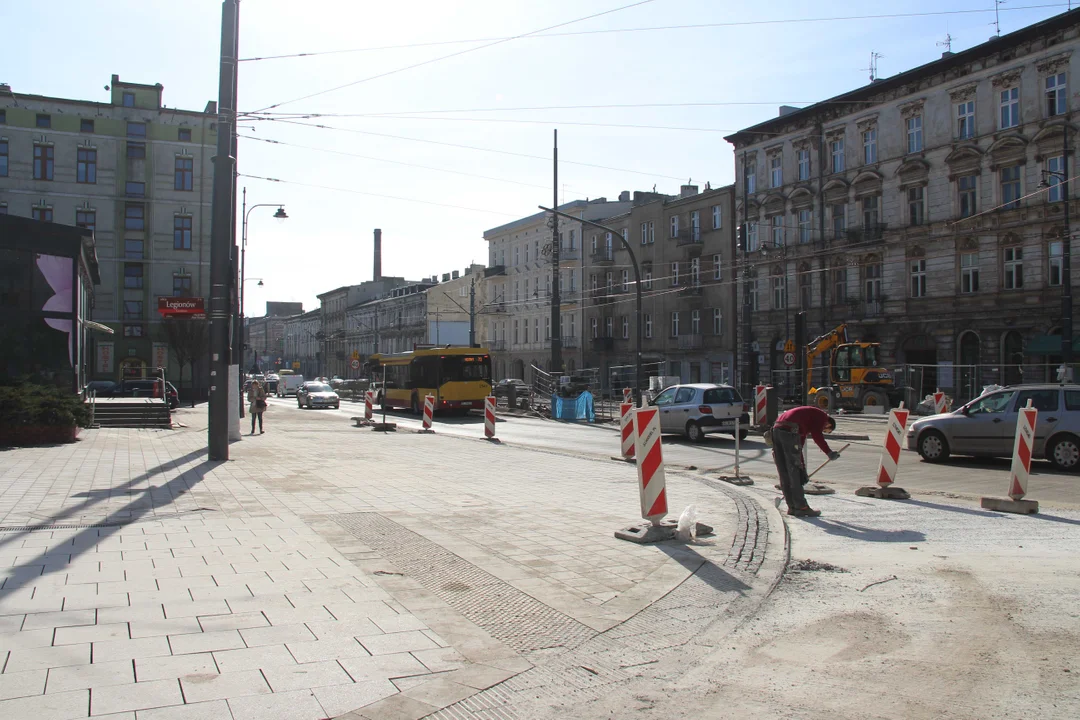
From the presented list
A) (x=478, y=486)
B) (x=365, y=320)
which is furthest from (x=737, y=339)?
(x=365, y=320)

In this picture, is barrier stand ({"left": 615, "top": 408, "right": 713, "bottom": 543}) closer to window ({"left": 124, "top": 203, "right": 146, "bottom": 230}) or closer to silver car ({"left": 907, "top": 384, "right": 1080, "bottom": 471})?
silver car ({"left": 907, "top": 384, "right": 1080, "bottom": 471})

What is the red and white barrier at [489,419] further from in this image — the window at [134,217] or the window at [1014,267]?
the window at [134,217]

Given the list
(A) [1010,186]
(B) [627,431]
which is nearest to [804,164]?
(A) [1010,186]

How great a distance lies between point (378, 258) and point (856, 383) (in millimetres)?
78157

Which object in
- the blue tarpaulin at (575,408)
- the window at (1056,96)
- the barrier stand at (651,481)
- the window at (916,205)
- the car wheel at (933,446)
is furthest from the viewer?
the window at (916,205)

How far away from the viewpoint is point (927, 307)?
39.9 meters

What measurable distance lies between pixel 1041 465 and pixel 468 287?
70647 millimetres

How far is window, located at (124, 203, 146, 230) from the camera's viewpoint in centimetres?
5031

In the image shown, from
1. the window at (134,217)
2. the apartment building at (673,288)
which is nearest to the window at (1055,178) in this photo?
the apartment building at (673,288)

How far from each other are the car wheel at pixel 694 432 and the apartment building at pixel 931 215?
1291cm

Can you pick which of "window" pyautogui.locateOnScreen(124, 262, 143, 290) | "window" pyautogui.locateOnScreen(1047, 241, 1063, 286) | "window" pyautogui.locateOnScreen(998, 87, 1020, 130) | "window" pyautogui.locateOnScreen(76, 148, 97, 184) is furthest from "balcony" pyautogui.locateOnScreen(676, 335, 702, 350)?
"window" pyautogui.locateOnScreen(76, 148, 97, 184)

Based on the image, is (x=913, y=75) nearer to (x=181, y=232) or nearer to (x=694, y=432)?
(x=694, y=432)

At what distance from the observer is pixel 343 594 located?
6160mm

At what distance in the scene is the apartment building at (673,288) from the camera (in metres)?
51.9
